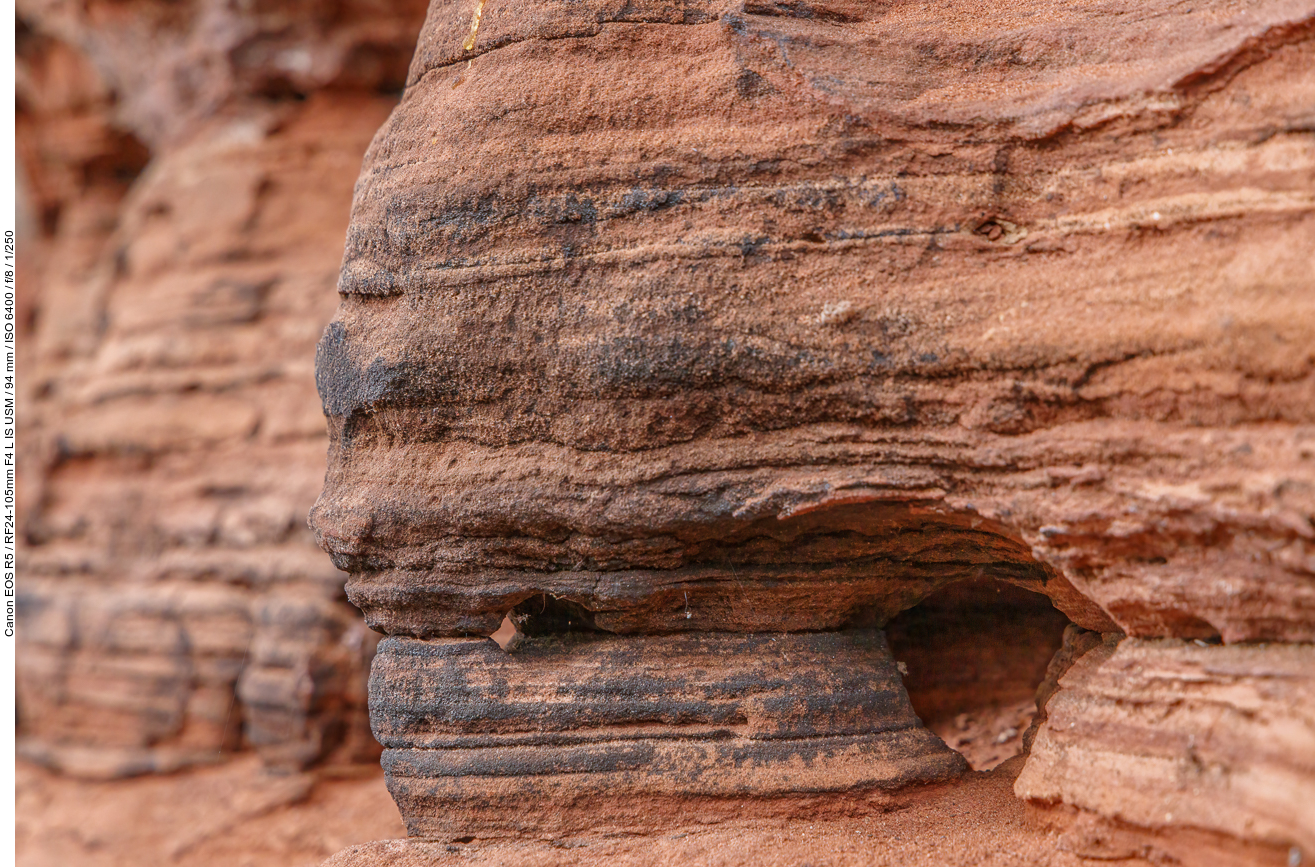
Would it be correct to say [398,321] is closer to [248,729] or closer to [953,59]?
[953,59]

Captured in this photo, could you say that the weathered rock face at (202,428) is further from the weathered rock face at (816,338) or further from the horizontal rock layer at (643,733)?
the weathered rock face at (816,338)

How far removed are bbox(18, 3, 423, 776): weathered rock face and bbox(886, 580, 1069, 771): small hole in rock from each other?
9.43 feet

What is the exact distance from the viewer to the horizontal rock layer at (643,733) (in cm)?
280

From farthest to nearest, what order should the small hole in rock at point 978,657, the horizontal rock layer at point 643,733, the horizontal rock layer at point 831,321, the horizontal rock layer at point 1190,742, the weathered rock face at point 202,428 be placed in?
the weathered rock face at point 202,428
the small hole in rock at point 978,657
the horizontal rock layer at point 643,733
the horizontal rock layer at point 831,321
the horizontal rock layer at point 1190,742

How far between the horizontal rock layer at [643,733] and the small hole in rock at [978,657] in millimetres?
1049

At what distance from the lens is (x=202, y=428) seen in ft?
21.4

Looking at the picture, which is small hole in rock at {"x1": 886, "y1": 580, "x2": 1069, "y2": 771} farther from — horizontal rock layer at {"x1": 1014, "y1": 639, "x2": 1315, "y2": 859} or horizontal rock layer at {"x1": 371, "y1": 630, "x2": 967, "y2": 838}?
horizontal rock layer at {"x1": 1014, "y1": 639, "x2": 1315, "y2": 859}

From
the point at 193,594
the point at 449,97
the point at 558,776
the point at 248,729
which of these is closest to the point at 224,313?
the point at 193,594

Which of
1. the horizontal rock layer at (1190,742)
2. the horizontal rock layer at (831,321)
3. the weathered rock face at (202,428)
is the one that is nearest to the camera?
the horizontal rock layer at (1190,742)

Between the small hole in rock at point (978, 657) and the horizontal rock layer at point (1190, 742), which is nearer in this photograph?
the horizontal rock layer at point (1190, 742)

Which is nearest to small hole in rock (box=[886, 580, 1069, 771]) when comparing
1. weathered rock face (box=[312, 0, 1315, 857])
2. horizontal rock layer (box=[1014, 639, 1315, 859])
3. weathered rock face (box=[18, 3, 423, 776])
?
weathered rock face (box=[312, 0, 1315, 857])

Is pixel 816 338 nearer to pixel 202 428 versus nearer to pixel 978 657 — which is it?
pixel 978 657

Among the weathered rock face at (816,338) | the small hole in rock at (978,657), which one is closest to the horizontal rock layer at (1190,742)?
the weathered rock face at (816,338)

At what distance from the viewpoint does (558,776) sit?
9.32 ft
